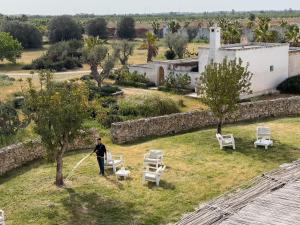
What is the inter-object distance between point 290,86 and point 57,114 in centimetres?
2598

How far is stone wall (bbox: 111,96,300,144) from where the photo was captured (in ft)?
71.8

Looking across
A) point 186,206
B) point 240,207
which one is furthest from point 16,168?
point 240,207

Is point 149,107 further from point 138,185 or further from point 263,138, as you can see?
point 138,185

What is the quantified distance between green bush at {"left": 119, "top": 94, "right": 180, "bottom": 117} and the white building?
6.53 metres

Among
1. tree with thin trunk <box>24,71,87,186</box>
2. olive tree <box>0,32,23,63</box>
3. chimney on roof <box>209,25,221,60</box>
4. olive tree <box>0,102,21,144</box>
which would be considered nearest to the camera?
tree with thin trunk <box>24,71,87,186</box>

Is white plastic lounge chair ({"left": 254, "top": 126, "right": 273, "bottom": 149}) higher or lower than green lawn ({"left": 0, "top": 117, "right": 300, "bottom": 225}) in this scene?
higher

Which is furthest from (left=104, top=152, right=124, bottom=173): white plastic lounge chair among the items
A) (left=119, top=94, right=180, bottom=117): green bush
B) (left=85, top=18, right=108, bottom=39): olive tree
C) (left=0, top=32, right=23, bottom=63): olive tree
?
(left=85, top=18, right=108, bottom=39): olive tree

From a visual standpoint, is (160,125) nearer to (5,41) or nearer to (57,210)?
(57,210)

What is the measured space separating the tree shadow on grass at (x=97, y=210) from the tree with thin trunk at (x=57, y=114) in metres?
1.44

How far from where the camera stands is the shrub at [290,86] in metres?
37.5

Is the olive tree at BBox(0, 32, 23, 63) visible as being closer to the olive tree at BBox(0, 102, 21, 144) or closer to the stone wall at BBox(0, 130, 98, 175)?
the olive tree at BBox(0, 102, 21, 144)

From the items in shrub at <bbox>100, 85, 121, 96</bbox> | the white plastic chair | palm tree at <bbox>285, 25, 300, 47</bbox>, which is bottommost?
shrub at <bbox>100, 85, 121, 96</bbox>

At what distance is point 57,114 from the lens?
604 inches

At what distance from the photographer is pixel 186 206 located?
14.4 meters
